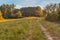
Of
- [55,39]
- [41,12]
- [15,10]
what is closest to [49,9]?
[41,12]

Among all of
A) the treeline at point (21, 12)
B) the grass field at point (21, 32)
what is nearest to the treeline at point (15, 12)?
the treeline at point (21, 12)

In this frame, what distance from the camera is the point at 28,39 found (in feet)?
65.9

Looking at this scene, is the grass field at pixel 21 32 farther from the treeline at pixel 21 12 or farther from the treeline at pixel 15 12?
the treeline at pixel 15 12

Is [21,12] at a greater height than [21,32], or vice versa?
[21,32]

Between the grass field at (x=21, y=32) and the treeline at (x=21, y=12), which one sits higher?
the grass field at (x=21, y=32)

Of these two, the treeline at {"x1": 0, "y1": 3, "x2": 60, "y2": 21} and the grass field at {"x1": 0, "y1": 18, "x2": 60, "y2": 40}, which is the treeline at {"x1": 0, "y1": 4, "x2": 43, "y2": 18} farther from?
the grass field at {"x1": 0, "y1": 18, "x2": 60, "y2": 40}

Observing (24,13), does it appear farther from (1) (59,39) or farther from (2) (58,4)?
(1) (59,39)

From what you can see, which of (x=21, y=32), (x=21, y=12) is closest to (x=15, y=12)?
(x=21, y=12)

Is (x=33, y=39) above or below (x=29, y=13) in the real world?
above

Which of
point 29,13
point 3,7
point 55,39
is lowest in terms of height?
point 29,13

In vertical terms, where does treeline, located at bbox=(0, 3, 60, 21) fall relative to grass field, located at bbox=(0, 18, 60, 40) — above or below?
below

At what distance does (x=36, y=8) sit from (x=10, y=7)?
30583 millimetres

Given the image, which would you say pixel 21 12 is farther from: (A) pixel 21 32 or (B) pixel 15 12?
(A) pixel 21 32

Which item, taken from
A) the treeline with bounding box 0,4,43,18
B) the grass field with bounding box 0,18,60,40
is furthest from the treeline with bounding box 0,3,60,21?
the grass field with bounding box 0,18,60,40
